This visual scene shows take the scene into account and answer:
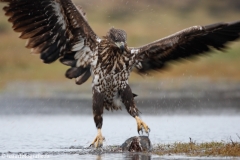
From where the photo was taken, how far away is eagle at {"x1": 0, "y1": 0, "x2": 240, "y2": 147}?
491 inches

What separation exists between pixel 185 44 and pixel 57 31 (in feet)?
7.65

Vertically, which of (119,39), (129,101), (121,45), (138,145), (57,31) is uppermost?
(57,31)

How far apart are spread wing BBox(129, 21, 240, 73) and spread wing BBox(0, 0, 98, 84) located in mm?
886

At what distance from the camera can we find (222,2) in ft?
151

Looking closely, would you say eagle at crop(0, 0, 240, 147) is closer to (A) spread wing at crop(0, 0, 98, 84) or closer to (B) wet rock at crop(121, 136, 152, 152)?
(A) spread wing at crop(0, 0, 98, 84)

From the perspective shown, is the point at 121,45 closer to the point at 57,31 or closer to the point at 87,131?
the point at 57,31

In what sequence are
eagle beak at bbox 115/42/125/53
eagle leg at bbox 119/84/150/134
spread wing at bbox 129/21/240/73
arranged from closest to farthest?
eagle beak at bbox 115/42/125/53 < eagle leg at bbox 119/84/150/134 < spread wing at bbox 129/21/240/73

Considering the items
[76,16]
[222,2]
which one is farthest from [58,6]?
[222,2]

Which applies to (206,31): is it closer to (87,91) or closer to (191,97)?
(191,97)

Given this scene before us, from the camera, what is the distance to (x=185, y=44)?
13336 millimetres

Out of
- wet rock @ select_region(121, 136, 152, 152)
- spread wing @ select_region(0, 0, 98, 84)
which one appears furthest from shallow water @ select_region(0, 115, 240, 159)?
spread wing @ select_region(0, 0, 98, 84)

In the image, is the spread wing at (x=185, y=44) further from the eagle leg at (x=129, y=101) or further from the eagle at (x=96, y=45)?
the eagle leg at (x=129, y=101)

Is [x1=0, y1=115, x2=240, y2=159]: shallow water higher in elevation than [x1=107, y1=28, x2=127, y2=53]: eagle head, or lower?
lower

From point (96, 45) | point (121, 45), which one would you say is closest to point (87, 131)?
point (96, 45)
